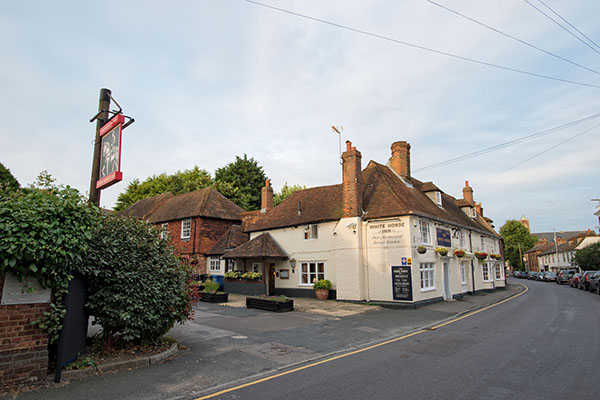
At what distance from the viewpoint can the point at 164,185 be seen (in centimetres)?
4772

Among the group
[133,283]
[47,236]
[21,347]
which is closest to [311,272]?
[133,283]

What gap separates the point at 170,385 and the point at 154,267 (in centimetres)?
278

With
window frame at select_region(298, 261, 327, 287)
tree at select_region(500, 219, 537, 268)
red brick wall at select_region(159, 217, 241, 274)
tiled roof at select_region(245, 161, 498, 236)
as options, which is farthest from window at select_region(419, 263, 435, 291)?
tree at select_region(500, 219, 537, 268)

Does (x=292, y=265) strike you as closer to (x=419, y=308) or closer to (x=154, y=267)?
(x=419, y=308)

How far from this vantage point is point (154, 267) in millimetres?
8164

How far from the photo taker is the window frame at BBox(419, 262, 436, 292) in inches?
760

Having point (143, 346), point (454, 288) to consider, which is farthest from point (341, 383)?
point (454, 288)

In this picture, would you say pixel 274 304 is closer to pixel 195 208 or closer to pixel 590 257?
pixel 195 208

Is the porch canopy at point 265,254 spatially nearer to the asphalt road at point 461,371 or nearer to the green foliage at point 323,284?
the green foliage at point 323,284

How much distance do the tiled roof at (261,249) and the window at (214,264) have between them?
14.4 feet

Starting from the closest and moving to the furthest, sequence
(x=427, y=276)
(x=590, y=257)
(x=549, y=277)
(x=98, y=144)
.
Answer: (x=98, y=144), (x=427, y=276), (x=590, y=257), (x=549, y=277)

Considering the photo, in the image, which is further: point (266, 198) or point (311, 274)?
point (266, 198)

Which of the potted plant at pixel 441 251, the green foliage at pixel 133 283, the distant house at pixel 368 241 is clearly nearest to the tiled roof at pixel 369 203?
the distant house at pixel 368 241

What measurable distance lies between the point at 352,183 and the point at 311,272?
6328 mm
